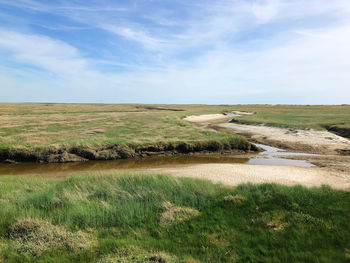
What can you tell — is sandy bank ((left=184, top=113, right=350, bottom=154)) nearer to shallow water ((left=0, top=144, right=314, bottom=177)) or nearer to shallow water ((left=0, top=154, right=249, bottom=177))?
shallow water ((left=0, top=144, right=314, bottom=177))

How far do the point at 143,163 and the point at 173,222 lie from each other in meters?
14.8

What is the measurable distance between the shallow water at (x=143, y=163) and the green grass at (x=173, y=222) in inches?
321

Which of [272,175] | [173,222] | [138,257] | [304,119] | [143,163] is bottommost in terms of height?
[143,163]

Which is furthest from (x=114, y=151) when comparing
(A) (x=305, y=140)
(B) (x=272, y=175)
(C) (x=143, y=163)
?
(A) (x=305, y=140)

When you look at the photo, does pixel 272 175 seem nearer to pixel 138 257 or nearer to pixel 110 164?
pixel 138 257

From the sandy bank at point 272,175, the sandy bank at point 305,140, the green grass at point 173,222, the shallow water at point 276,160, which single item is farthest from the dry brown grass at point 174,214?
the sandy bank at point 305,140

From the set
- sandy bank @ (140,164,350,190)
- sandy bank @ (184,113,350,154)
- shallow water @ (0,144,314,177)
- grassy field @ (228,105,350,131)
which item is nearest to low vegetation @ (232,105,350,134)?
grassy field @ (228,105,350,131)

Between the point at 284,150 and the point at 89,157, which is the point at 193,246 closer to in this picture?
the point at 89,157

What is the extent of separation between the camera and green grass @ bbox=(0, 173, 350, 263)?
19.8ft

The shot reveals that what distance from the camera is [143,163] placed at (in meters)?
22.4

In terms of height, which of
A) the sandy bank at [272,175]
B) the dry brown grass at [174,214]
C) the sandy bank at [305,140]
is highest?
the dry brown grass at [174,214]

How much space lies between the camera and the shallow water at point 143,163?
19094 millimetres

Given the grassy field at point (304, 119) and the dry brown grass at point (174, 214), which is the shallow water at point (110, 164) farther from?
the grassy field at point (304, 119)

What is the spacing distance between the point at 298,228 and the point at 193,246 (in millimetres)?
3354
